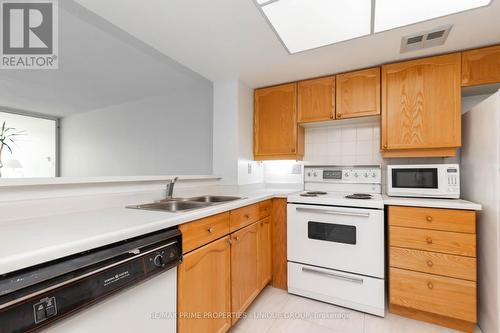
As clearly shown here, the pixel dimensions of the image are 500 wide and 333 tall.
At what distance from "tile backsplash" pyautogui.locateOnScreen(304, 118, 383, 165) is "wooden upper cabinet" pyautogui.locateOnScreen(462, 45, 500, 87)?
0.70 metres

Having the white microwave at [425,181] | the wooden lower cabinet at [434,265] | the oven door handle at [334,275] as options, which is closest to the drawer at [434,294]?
the wooden lower cabinet at [434,265]

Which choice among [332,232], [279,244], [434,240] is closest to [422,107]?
[434,240]

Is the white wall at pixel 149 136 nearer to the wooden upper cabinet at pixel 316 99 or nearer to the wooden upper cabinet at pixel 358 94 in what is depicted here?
the wooden upper cabinet at pixel 316 99

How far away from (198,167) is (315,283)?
189 cm

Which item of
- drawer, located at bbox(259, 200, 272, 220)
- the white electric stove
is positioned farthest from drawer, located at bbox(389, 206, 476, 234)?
drawer, located at bbox(259, 200, 272, 220)

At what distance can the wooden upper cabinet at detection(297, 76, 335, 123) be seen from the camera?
7.41ft

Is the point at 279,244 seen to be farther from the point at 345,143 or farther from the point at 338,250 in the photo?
the point at 345,143

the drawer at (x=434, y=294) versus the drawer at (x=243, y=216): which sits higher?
the drawer at (x=243, y=216)

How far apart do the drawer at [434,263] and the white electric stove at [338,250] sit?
120 millimetres

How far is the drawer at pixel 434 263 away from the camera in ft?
5.03

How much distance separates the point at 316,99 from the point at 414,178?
112 cm

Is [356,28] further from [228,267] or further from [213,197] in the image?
[228,267]

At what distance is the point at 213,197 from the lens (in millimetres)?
2000

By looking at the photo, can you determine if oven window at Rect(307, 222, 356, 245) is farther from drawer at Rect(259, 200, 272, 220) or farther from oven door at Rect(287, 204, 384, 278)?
drawer at Rect(259, 200, 272, 220)
